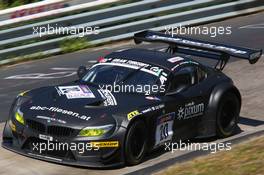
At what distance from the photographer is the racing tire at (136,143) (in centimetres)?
870

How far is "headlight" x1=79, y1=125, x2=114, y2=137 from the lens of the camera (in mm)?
8469

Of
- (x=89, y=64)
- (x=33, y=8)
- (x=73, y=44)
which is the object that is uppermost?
(x=33, y=8)

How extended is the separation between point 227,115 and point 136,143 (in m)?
2.14

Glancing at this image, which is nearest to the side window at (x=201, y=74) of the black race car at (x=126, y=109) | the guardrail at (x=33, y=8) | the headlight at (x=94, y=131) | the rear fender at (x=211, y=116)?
the black race car at (x=126, y=109)

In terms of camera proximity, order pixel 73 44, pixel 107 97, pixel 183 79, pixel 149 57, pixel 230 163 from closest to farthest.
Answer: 1. pixel 230 163
2. pixel 107 97
3. pixel 183 79
4. pixel 149 57
5. pixel 73 44

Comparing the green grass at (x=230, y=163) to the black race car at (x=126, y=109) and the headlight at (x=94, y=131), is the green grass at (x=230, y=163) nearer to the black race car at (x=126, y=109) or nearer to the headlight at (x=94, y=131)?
the black race car at (x=126, y=109)

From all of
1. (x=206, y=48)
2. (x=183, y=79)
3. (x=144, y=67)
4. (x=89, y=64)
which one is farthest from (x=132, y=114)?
(x=89, y=64)

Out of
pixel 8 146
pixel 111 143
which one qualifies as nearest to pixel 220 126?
pixel 111 143

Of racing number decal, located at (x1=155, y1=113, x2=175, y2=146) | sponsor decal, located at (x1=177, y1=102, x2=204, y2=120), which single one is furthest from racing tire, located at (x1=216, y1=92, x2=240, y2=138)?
racing number decal, located at (x1=155, y1=113, x2=175, y2=146)

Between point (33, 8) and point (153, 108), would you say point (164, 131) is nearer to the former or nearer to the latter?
point (153, 108)

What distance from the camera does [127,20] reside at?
17766 mm

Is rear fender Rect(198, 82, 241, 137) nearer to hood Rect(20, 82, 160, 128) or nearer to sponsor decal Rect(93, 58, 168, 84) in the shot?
sponsor decal Rect(93, 58, 168, 84)

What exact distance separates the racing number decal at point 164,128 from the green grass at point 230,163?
504 millimetres

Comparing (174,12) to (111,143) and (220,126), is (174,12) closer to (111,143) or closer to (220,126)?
(220,126)
